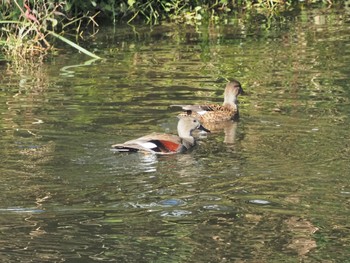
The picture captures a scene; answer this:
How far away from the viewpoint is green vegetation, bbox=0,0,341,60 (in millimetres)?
16797

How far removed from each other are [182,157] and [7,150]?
1.81 m

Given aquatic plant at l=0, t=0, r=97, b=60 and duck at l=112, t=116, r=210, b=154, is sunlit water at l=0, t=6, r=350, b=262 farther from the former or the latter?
aquatic plant at l=0, t=0, r=97, b=60

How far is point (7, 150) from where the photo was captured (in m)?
10.8

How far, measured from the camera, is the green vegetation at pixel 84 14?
55.1ft

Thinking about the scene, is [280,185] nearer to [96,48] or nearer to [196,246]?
[196,246]

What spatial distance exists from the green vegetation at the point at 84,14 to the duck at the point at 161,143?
15.0 feet

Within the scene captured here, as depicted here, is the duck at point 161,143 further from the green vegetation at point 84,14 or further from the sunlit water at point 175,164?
the green vegetation at point 84,14

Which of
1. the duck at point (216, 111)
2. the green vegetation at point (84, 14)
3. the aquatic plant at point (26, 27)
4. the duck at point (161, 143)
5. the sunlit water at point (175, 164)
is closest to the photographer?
the sunlit water at point (175, 164)

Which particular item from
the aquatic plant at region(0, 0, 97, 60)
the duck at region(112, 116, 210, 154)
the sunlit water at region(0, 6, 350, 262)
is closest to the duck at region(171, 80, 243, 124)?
the sunlit water at region(0, 6, 350, 262)

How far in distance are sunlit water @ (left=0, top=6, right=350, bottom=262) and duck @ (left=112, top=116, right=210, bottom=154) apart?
0.40 ft

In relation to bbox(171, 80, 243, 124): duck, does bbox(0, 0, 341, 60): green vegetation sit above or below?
above

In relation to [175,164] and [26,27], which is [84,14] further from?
[175,164]

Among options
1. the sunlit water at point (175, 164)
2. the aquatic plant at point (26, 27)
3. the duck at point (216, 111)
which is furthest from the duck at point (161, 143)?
the aquatic plant at point (26, 27)

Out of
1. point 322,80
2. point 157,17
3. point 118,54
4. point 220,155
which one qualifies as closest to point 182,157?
point 220,155
